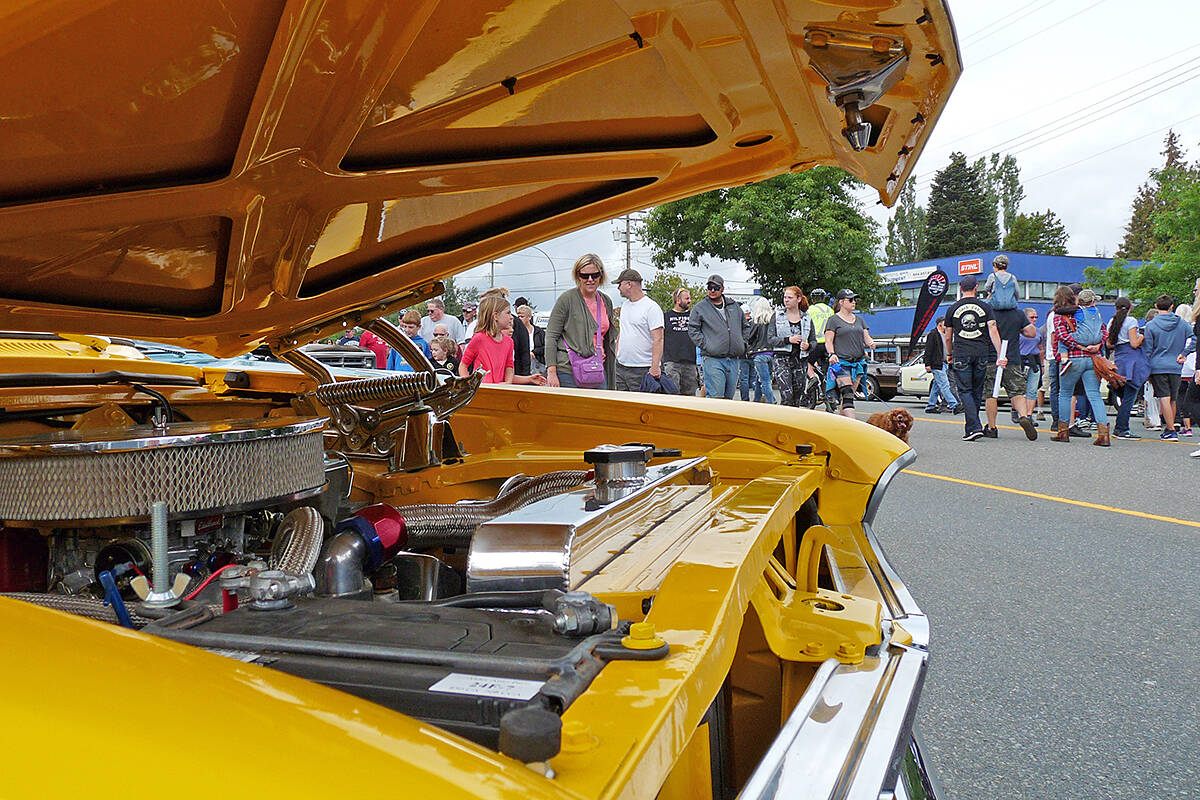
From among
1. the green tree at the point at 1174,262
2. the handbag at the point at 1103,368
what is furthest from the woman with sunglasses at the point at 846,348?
the green tree at the point at 1174,262

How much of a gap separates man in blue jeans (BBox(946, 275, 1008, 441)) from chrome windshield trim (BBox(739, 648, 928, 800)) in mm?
7166

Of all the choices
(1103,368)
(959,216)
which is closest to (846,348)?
(1103,368)

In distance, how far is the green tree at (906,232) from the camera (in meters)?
60.5

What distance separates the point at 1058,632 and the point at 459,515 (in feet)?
7.33

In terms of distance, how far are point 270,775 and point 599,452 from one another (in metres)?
0.99

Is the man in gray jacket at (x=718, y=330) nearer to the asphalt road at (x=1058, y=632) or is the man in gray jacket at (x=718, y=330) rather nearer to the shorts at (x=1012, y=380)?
the shorts at (x=1012, y=380)

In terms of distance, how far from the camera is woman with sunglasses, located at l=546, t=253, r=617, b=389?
5.37 metres

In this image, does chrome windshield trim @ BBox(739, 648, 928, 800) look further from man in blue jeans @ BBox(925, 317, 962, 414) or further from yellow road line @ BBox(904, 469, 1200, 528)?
man in blue jeans @ BBox(925, 317, 962, 414)

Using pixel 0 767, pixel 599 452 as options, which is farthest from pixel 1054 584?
pixel 0 767

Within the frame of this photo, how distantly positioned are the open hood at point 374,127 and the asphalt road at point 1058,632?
4.65 ft

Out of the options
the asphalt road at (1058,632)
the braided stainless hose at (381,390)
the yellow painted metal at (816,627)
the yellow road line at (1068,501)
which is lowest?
the asphalt road at (1058,632)

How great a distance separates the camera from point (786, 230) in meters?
22.3

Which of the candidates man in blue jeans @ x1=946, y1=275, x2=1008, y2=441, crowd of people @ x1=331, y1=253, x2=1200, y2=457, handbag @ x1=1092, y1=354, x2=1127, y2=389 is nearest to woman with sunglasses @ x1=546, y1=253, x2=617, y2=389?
crowd of people @ x1=331, y1=253, x2=1200, y2=457

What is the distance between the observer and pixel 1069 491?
202 inches
